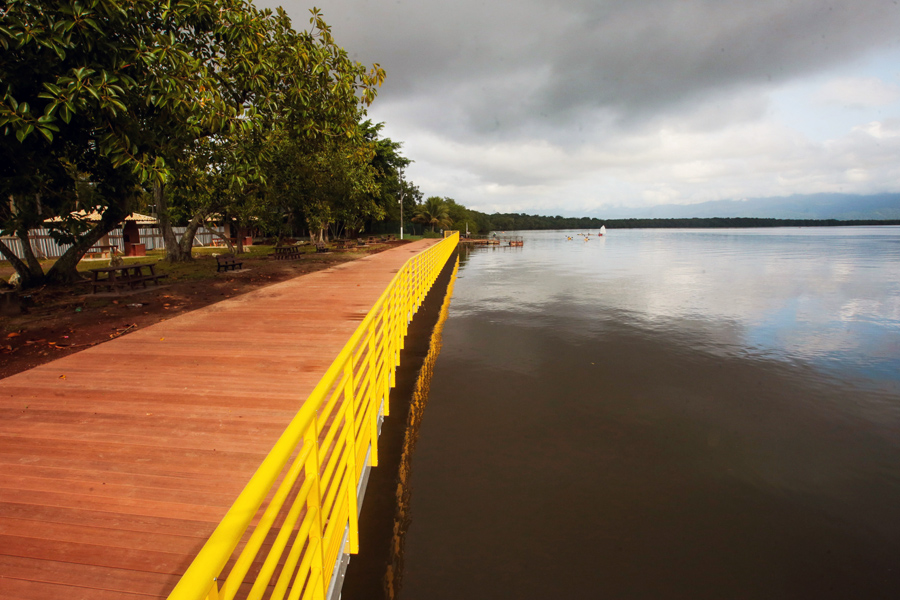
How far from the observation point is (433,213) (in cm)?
6662

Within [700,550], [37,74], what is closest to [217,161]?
[37,74]

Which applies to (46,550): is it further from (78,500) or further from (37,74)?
(37,74)

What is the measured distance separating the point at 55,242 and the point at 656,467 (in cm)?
2598

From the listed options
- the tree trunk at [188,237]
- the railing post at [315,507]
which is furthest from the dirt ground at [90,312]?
the railing post at [315,507]

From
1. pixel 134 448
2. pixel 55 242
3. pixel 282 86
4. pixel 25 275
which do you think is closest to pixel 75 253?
pixel 25 275

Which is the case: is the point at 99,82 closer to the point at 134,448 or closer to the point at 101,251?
the point at 134,448

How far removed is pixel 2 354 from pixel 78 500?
565 centimetres

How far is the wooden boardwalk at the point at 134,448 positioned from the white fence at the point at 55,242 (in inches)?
736

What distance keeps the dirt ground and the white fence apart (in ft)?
30.6

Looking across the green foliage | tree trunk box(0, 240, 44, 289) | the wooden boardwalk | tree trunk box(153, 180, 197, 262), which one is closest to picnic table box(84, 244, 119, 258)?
tree trunk box(153, 180, 197, 262)

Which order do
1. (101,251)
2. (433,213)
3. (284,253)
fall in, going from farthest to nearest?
(433,213) → (101,251) → (284,253)

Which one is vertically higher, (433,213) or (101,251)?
(433,213)

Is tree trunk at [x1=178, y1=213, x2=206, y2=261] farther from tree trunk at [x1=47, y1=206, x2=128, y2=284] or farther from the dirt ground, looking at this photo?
tree trunk at [x1=47, y1=206, x2=128, y2=284]

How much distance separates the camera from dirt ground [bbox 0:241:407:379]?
7.05 metres
